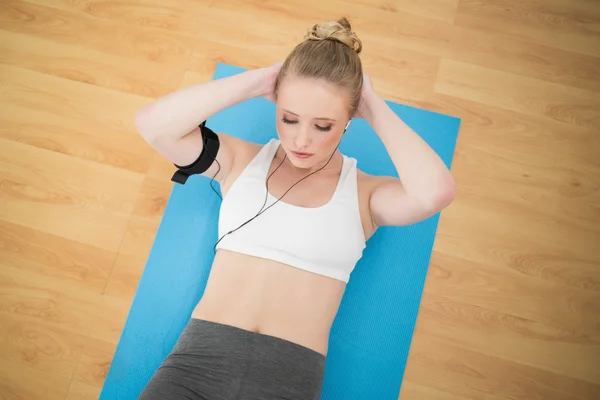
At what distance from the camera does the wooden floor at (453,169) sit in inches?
69.8

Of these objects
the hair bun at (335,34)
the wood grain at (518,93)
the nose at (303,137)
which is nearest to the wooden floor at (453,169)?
the wood grain at (518,93)

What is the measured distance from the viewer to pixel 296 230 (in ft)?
4.71

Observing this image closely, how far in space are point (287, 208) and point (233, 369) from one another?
0.53m

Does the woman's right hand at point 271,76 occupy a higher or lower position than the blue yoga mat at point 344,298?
higher

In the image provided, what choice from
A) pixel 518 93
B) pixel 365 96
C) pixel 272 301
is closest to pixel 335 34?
pixel 365 96

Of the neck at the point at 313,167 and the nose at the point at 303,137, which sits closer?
the nose at the point at 303,137

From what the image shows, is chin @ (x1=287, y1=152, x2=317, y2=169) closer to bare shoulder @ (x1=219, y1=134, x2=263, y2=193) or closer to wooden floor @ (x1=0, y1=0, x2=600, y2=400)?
bare shoulder @ (x1=219, y1=134, x2=263, y2=193)

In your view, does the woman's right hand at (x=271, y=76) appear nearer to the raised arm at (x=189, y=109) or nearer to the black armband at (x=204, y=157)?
the raised arm at (x=189, y=109)

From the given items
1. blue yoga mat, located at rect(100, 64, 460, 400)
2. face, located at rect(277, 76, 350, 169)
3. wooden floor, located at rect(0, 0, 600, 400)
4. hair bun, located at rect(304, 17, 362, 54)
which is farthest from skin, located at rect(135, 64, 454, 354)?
wooden floor, located at rect(0, 0, 600, 400)

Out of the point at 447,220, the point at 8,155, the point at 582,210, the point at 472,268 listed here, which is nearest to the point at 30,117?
the point at 8,155

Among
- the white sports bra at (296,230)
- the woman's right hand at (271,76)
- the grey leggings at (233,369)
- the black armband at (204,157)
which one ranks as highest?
the woman's right hand at (271,76)

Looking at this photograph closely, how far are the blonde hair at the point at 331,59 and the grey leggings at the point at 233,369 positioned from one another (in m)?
0.78

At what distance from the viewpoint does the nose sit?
1.29 meters

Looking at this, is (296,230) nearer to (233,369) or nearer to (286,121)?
(286,121)
